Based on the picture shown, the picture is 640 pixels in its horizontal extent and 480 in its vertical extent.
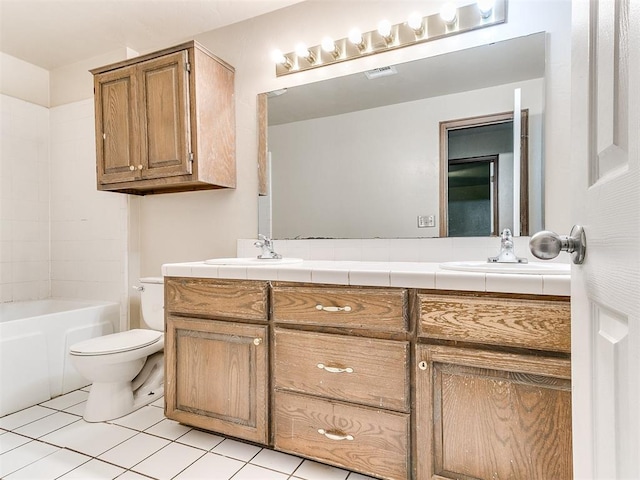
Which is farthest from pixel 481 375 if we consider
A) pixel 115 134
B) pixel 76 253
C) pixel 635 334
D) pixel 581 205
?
pixel 76 253

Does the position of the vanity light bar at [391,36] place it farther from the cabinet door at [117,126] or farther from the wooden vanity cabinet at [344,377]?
the wooden vanity cabinet at [344,377]

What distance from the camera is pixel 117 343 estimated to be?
2018 mm

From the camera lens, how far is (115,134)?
230 cm

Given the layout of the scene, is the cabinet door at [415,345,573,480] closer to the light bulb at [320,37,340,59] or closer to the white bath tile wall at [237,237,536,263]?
the white bath tile wall at [237,237,536,263]

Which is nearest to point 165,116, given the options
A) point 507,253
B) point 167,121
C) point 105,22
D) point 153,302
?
point 167,121

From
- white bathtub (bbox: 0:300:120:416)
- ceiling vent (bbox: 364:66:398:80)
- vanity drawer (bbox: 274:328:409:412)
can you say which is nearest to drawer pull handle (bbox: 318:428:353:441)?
vanity drawer (bbox: 274:328:409:412)

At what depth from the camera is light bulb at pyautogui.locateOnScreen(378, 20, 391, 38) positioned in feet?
6.24

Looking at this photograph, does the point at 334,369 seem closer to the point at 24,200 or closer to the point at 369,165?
the point at 369,165

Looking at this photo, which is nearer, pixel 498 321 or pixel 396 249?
pixel 498 321

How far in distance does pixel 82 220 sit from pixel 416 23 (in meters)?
2.68

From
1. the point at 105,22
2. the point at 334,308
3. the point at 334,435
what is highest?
→ the point at 105,22

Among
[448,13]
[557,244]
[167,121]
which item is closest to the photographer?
[557,244]

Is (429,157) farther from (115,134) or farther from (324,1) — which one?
(115,134)

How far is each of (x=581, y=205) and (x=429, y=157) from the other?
1243 millimetres
